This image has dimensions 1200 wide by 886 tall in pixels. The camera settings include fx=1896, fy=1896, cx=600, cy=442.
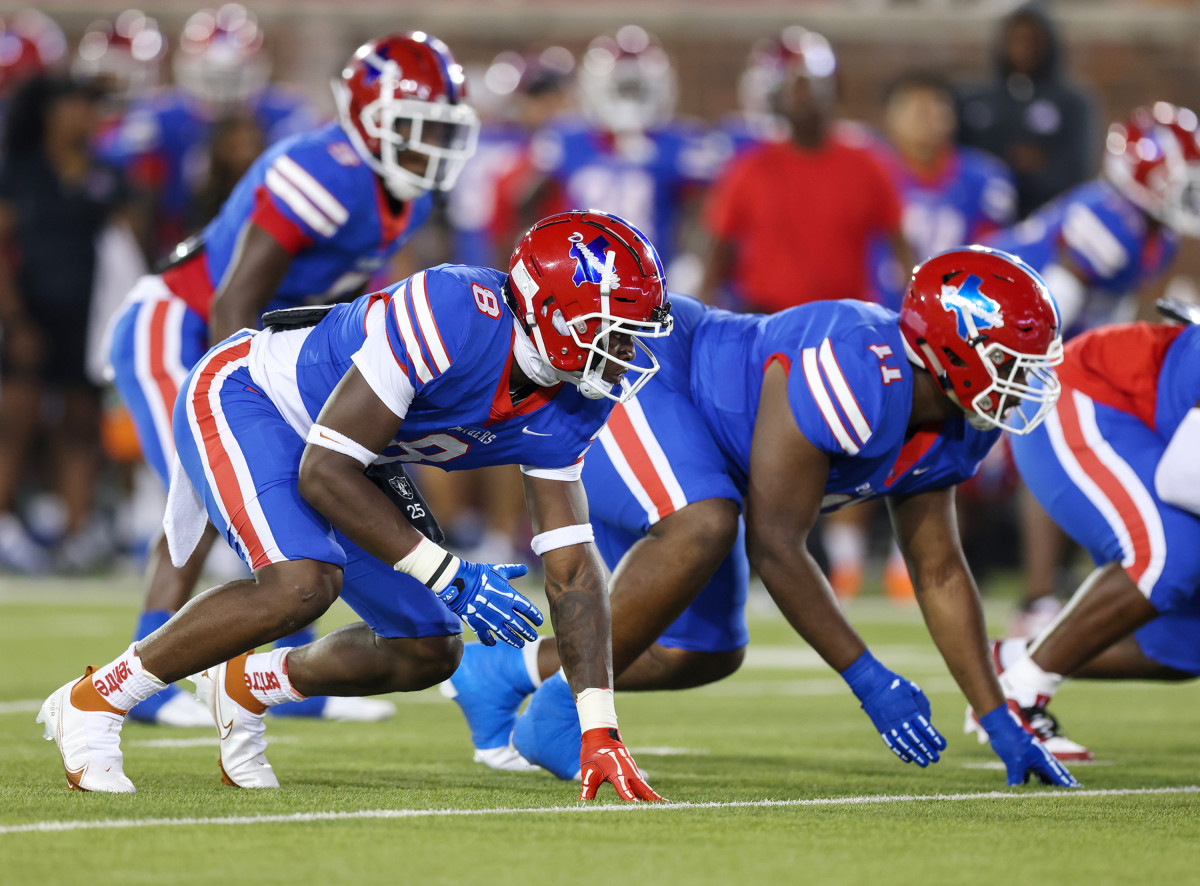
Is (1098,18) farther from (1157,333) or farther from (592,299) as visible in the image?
(592,299)

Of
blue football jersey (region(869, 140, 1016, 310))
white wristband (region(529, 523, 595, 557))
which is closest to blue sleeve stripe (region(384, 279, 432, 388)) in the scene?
white wristband (region(529, 523, 595, 557))

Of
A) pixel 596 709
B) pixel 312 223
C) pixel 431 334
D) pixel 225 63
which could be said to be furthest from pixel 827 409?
pixel 225 63

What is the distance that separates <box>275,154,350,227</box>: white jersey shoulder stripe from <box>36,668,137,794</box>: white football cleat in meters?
1.90

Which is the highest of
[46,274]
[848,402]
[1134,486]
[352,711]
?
[848,402]

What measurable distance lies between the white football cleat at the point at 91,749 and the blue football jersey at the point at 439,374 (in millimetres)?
733

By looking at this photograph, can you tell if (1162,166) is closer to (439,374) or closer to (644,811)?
(439,374)

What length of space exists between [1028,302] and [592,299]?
3.46 ft

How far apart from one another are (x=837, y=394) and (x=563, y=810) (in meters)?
1.13

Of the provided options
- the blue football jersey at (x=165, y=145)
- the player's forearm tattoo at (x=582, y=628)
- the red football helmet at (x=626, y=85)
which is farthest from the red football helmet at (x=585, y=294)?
the blue football jersey at (x=165, y=145)

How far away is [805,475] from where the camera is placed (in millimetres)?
4234

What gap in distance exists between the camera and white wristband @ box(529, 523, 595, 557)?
397cm

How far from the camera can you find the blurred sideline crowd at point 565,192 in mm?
9039

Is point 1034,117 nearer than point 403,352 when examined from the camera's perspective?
No

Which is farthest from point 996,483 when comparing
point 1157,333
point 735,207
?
point 1157,333
